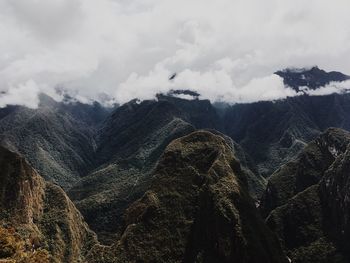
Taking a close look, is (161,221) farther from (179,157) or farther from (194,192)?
(179,157)

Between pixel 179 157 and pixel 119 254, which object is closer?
pixel 119 254

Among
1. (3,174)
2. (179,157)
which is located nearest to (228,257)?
(179,157)

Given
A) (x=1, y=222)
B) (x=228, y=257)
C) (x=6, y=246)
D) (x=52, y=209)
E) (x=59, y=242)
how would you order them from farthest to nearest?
(x=52, y=209) → (x=59, y=242) → (x=1, y=222) → (x=228, y=257) → (x=6, y=246)

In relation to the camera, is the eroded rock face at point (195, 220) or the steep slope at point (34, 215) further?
the steep slope at point (34, 215)

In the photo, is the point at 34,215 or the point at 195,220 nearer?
the point at 195,220

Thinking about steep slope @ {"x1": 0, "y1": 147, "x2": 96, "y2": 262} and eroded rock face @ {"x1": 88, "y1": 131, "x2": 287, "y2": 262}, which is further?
steep slope @ {"x1": 0, "y1": 147, "x2": 96, "y2": 262}

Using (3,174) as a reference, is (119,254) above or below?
below

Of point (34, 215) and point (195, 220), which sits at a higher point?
point (34, 215)

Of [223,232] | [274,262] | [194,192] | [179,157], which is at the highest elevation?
[179,157]
